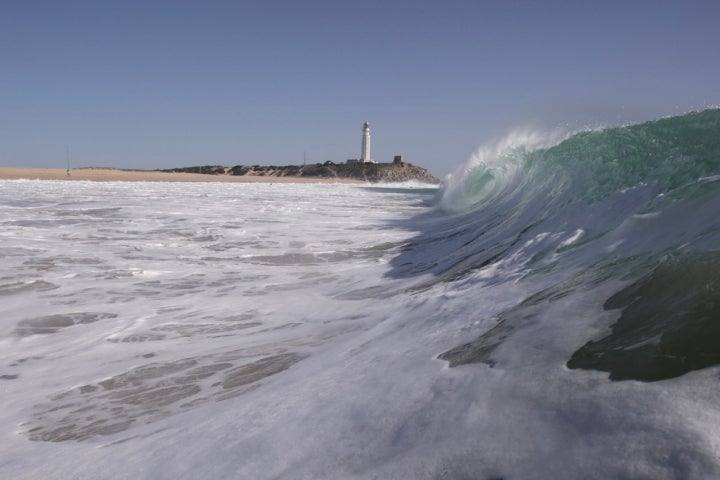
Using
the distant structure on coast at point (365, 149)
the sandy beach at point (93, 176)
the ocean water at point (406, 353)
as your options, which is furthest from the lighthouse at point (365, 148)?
the ocean water at point (406, 353)

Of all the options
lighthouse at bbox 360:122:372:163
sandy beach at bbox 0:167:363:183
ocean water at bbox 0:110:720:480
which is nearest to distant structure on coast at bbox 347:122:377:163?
lighthouse at bbox 360:122:372:163

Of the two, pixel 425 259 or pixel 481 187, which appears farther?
pixel 481 187

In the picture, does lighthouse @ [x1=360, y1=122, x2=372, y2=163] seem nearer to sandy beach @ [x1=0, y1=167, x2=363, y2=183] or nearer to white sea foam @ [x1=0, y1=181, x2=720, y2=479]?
sandy beach @ [x1=0, y1=167, x2=363, y2=183]

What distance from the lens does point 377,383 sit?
2.12 m

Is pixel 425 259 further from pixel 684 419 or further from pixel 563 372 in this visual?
pixel 684 419

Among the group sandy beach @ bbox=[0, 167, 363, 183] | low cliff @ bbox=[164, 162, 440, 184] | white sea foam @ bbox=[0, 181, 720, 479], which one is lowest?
white sea foam @ bbox=[0, 181, 720, 479]

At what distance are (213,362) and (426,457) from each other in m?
1.91

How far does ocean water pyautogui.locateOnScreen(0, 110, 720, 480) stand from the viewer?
1400mm

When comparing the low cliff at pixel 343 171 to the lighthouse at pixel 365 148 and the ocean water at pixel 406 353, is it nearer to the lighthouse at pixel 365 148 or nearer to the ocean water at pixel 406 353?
the lighthouse at pixel 365 148

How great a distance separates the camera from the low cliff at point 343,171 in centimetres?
7475

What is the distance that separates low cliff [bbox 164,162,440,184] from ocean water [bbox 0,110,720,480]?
6794 centimetres

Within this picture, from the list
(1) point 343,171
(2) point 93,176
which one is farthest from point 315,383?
(1) point 343,171

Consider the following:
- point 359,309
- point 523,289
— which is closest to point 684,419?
point 523,289

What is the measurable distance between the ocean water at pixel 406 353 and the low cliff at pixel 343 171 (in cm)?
6794
